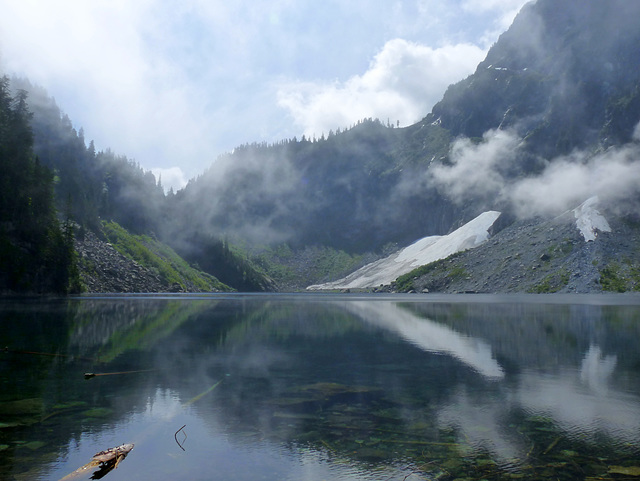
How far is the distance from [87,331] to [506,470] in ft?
139

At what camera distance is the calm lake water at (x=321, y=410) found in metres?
12.2

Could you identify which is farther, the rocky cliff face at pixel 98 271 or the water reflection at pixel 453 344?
the rocky cliff face at pixel 98 271

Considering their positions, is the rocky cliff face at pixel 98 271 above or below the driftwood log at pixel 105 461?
above

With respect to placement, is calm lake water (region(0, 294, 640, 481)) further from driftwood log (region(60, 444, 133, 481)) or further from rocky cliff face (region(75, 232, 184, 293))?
rocky cliff face (region(75, 232, 184, 293))

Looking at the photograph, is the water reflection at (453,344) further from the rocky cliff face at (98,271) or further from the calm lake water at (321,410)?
the rocky cliff face at (98,271)

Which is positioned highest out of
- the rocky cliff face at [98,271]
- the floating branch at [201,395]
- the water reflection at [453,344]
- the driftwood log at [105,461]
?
the rocky cliff face at [98,271]

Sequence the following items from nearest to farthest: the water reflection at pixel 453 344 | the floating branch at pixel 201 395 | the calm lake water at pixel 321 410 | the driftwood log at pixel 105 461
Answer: the driftwood log at pixel 105 461 < the calm lake water at pixel 321 410 < the floating branch at pixel 201 395 < the water reflection at pixel 453 344

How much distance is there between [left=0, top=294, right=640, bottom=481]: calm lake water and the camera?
1216 centimetres

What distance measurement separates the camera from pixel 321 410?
17719 mm

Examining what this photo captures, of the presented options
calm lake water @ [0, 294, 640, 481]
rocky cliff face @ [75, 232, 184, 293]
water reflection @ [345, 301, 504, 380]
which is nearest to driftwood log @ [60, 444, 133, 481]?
calm lake water @ [0, 294, 640, 481]

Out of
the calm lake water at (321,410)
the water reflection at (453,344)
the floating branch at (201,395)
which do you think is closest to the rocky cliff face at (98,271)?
the water reflection at (453,344)

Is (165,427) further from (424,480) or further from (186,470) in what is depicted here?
(424,480)

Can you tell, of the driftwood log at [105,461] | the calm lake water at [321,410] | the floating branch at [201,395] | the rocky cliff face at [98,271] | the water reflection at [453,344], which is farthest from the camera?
the rocky cliff face at [98,271]

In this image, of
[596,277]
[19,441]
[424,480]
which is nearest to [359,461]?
[424,480]
